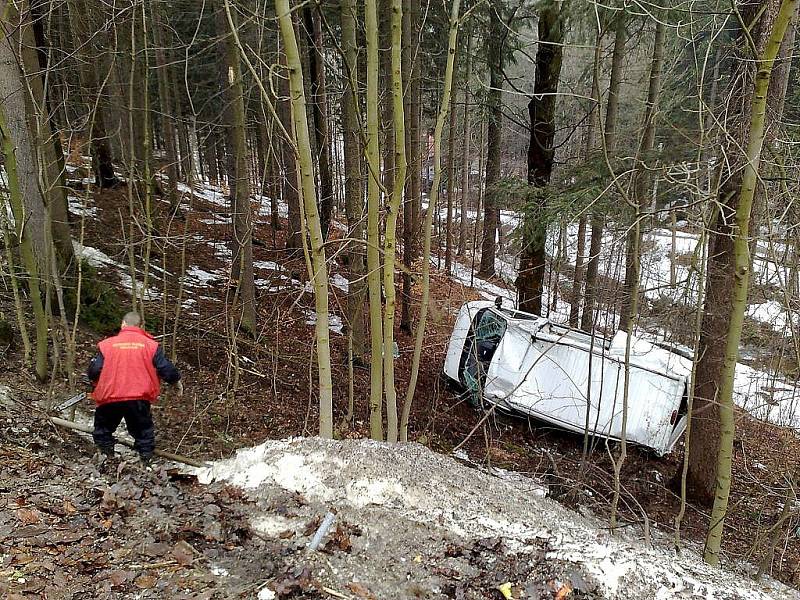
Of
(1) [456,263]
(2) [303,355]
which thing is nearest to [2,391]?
(2) [303,355]

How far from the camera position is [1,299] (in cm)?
744

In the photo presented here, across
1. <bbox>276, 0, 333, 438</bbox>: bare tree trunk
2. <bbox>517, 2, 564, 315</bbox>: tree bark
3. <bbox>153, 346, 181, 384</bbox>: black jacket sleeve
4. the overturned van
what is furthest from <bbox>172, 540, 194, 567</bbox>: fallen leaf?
<bbox>517, 2, 564, 315</bbox>: tree bark

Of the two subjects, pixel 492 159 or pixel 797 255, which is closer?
pixel 797 255

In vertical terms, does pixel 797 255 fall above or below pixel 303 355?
above

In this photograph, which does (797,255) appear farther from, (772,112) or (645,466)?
(645,466)

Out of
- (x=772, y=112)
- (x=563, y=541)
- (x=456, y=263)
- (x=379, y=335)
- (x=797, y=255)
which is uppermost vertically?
(x=772, y=112)

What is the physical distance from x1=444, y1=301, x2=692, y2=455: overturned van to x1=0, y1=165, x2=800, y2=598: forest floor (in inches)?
19.9

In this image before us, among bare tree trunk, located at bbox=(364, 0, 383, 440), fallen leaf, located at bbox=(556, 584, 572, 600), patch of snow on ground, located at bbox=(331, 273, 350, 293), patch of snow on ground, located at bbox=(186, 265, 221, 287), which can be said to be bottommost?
patch of snow on ground, located at bbox=(331, 273, 350, 293)

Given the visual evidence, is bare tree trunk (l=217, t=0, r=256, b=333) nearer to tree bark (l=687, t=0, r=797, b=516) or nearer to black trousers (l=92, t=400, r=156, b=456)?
black trousers (l=92, t=400, r=156, b=456)

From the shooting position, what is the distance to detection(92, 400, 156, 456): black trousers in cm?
488

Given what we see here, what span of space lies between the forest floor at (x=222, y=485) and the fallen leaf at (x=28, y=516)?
14 mm

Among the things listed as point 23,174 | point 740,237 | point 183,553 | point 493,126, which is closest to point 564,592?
point 183,553

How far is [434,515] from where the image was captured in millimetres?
4059

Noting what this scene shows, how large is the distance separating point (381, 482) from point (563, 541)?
1431 mm
